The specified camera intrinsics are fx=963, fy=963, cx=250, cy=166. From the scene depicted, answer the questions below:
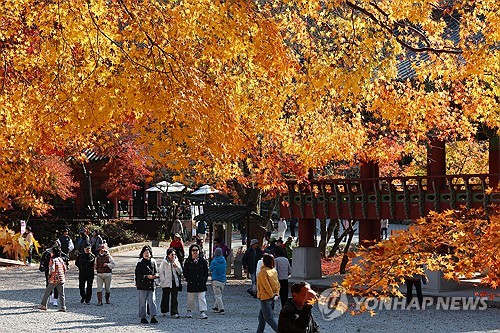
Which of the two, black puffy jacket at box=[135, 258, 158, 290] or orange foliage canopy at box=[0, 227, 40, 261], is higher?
orange foliage canopy at box=[0, 227, 40, 261]

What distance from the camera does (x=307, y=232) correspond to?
30.2m

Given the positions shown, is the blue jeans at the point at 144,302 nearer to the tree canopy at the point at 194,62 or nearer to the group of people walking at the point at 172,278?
the group of people walking at the point at 172,278

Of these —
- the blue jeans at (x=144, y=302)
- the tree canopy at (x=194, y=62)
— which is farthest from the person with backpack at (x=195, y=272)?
the tree canopy at (x=194, y=62)

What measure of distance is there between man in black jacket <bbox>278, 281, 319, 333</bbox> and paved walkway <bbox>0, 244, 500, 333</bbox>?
818 centimetres

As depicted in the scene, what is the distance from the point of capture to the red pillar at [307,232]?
99.0 feet

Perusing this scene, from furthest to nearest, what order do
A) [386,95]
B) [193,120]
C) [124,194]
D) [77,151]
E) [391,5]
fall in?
[124,194] → [77,151] → [386,95] → [391,5] → [193,120]

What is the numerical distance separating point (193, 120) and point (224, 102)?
0.81 meters

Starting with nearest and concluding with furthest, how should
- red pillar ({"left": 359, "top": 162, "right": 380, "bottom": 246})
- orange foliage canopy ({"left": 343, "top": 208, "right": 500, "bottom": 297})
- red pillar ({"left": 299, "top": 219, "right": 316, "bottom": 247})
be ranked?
orange foliage canopy ({"left": 343, "top": 208, "right": 500, "bottom": 297}) < red pillar ({"left": 359, "top": 162, "right": 380, "bottom": 246}) < red pillar ({"left": 299, "top": 219, "right": 316, "bottom": 247})

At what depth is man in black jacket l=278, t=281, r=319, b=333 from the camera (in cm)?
1058

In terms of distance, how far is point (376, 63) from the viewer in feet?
48.1

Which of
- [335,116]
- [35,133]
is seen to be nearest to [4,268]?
[335,116]

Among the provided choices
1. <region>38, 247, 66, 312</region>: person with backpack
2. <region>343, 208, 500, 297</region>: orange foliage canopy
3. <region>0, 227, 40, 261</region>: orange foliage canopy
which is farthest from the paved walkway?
<region>0, 227, 40, 261</region>: orange foliage canopy

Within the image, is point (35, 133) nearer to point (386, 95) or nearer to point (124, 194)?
point (386, 95)

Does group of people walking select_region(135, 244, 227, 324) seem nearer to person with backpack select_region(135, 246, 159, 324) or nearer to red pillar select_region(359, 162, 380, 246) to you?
person with backpack select_region(135, 246, 159, 324)
